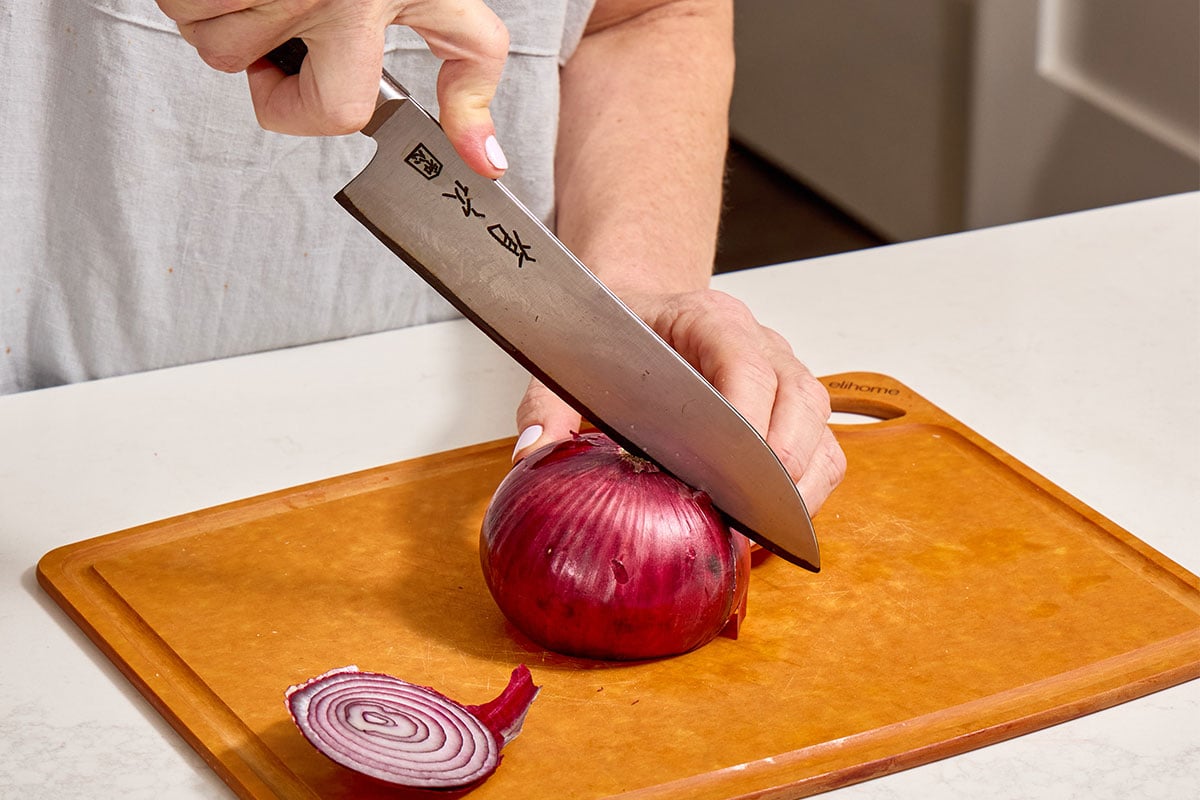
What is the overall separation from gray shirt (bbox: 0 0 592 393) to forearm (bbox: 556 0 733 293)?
55mm

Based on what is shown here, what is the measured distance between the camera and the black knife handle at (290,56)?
845 millimetres

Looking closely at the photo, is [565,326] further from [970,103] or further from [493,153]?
[970,103]

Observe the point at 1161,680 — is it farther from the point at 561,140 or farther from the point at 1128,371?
the point at 561,140

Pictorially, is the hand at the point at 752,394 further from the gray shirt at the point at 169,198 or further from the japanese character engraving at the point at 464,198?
the gray shirt at the point at 169,198

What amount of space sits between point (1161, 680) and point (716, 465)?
0.98ft

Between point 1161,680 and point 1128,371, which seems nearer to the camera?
point 1161,680

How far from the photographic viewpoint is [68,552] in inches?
39.2

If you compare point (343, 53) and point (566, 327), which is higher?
point (343, 53)

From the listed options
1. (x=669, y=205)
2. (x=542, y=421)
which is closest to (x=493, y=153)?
(x=542, y=421)

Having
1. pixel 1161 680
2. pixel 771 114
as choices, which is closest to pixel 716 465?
pixel 1161 680

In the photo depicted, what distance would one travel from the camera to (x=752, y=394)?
1.01m

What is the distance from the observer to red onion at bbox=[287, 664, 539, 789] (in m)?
0.76

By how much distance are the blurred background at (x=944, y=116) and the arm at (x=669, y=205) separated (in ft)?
5.42

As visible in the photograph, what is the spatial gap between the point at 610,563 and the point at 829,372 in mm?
512
